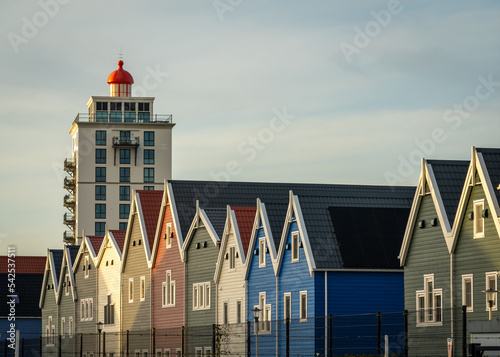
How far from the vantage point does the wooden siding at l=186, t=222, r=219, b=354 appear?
60250mm

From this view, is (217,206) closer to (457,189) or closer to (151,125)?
(457,189)

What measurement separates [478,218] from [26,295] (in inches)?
2580

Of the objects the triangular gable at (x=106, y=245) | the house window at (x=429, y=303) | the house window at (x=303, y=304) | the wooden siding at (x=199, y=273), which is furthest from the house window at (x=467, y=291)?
the triangular gable at (x=106, y=245)

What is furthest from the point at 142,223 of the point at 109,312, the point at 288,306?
the point at 288,306

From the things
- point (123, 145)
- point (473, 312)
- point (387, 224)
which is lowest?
point (473, 312)

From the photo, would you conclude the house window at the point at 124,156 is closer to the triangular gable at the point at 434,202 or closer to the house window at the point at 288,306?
the house window at the point at 288,306

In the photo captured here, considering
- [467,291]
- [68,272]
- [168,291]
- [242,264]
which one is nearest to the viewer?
[467,291]

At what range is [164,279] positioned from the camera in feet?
219

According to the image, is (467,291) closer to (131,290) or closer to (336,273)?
(336,273)

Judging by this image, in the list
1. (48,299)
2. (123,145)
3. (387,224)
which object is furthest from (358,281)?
(123,145)

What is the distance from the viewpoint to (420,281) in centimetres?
4634

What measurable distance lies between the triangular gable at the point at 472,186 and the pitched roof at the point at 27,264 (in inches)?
3232

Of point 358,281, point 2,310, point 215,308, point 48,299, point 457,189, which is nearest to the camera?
point 457,189

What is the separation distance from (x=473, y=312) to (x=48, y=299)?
5514 cm
